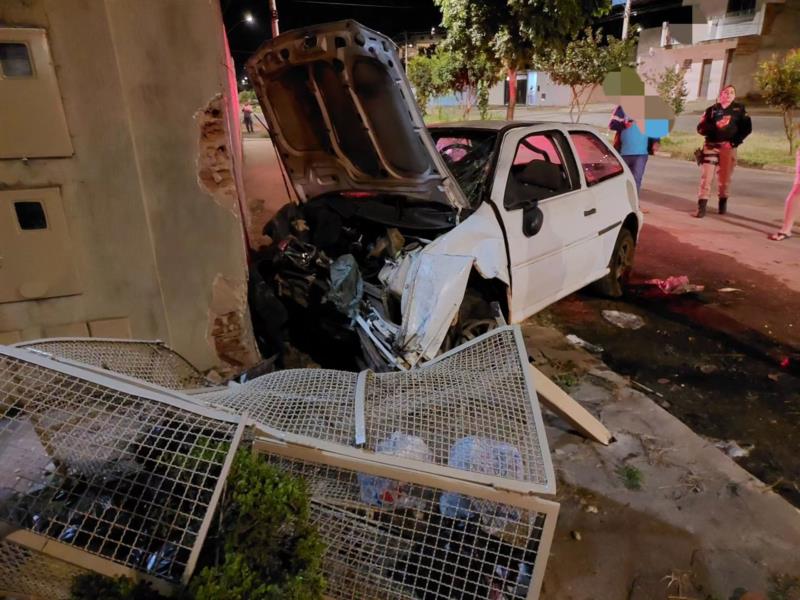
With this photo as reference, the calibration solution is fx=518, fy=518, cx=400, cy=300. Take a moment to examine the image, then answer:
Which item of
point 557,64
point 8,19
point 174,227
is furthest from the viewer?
point 557,64

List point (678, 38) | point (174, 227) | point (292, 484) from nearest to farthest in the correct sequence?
point (292, 484), point (174, 227), point (678, 38)

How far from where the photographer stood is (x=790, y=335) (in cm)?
416

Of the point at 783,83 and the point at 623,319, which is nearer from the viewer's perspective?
the point at 623,319

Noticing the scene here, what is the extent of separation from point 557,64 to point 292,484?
13.8 m

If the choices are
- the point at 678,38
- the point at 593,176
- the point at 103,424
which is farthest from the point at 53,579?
the point at 678,38

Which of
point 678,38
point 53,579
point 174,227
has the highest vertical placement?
point 678,38

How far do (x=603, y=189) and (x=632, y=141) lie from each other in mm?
2850

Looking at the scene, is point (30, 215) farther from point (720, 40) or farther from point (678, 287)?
point (720, 40)

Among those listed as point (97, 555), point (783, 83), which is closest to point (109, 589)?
point (97, 555)

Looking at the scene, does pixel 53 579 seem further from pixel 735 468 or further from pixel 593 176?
pixel 593 176

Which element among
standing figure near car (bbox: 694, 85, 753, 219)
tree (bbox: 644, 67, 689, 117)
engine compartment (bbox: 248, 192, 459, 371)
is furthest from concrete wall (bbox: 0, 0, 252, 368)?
tree (bbox: 644, 67, 689, 117)

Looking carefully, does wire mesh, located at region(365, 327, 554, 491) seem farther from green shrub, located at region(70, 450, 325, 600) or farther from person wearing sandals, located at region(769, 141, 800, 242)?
person wearing sandals, located at region(769, 141, 800, 242)

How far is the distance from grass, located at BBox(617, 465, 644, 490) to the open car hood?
1.78 meters

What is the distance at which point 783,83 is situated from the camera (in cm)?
1259
